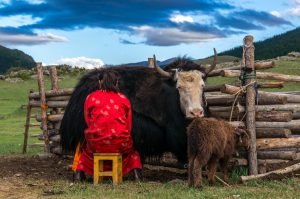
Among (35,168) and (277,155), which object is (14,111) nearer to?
(35,168)

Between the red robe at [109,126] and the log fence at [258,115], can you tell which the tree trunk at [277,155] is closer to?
the log fence at [258,115]

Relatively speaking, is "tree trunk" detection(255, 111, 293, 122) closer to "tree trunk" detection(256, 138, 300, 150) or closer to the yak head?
"tree trunk" detection(256, 138, 300, 150)

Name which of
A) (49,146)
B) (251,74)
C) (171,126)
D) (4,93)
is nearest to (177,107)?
(171,126)

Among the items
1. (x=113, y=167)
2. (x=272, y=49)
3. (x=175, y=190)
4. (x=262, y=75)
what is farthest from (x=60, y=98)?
(x=272, y=49)

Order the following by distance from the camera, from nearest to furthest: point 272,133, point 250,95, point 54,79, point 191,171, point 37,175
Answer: point 191,171 < point 272,133 < point 250,95 < point 37,175 < point 54,79

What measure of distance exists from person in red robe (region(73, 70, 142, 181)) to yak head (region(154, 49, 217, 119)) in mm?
799

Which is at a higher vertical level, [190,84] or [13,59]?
[13,59]

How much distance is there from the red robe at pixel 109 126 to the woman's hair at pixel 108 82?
3.4 inches

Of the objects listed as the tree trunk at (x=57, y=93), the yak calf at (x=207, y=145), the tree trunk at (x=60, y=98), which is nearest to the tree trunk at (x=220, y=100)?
the yak calf at (x=207, y=145)

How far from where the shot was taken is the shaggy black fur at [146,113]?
902 cm

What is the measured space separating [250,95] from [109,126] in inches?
84.7

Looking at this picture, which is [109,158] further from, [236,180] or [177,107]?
[236,180]

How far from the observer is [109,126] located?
872 centimetres

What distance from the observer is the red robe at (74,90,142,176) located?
8719 millimetres
